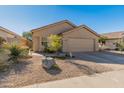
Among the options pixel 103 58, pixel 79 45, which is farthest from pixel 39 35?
pixel 103 58

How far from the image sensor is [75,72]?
281 inches

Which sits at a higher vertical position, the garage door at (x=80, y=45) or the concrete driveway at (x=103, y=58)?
the garage door at (x=80, y=45)

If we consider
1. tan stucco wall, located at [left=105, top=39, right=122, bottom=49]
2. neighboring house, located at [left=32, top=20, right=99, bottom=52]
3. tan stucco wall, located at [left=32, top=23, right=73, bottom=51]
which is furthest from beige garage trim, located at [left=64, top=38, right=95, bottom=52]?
tan stucco wall, located at [left=105, top=39, right=122, bottom=49]

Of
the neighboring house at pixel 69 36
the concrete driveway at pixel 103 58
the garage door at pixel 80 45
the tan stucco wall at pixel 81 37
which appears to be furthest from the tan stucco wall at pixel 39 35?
the concrete driveway at pixel 103 58

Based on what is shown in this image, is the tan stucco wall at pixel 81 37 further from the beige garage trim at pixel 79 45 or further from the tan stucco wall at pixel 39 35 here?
the tan stucco wall at pixel 39 35

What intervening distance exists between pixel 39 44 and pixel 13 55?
828cm

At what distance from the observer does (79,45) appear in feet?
61.2

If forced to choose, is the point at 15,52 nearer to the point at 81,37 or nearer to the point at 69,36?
the point at 69,36

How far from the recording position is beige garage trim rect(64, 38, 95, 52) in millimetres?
17781

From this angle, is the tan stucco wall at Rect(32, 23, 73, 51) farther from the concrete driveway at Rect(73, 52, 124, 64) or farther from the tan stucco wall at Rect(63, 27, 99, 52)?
the concrete driveway at Rect(73, 52, 124, 64)

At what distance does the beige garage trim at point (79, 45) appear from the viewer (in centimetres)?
1778

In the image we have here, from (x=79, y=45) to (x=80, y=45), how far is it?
187 mm

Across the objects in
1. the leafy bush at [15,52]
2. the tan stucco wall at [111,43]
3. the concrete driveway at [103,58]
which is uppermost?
the tan stucco wall at [111,43]

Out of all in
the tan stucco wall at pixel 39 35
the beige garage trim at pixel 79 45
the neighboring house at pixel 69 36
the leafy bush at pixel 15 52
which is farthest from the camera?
the beige garage trim at pixel 79 45
